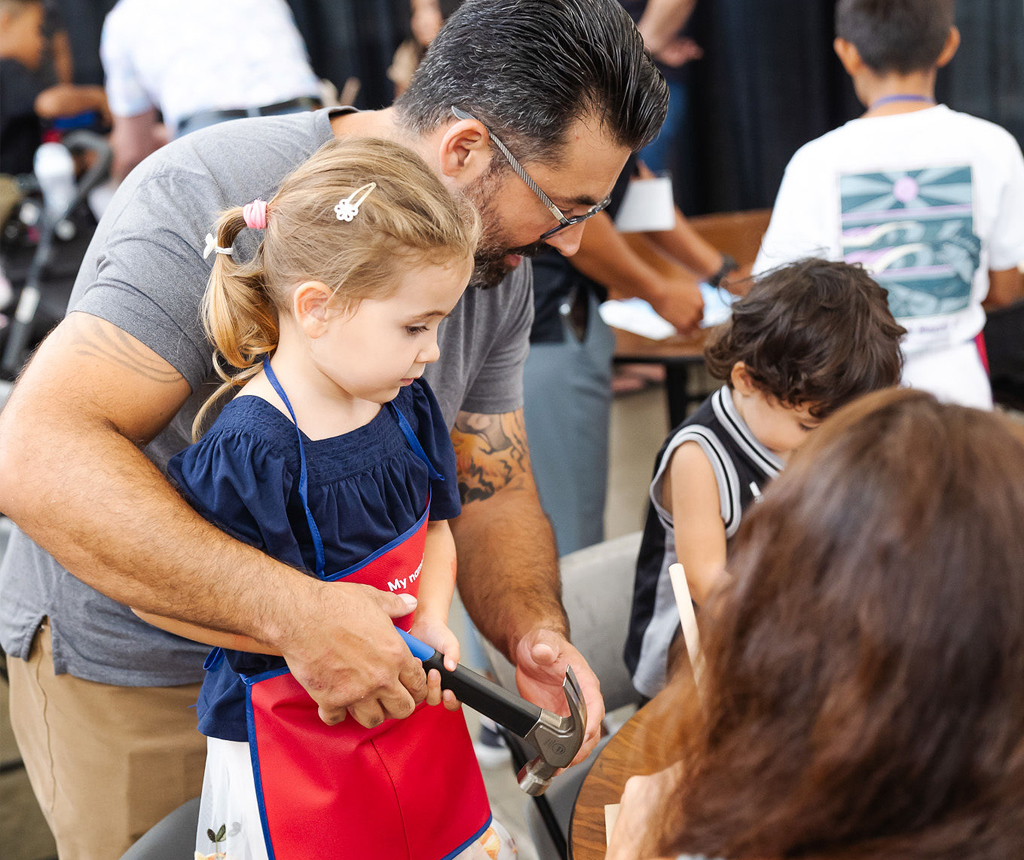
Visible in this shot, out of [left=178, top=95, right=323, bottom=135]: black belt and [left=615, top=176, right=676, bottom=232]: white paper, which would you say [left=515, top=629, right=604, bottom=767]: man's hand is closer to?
[left=615, top=176, right=676, bottom=232]: white paper

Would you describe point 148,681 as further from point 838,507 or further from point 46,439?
point 838,507

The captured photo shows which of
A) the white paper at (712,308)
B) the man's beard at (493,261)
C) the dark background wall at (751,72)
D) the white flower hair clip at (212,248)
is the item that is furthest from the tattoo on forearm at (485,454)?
the dark background wall at (751,72)

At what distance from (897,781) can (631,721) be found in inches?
27.6

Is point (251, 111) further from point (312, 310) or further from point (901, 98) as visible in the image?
point (312, 310)

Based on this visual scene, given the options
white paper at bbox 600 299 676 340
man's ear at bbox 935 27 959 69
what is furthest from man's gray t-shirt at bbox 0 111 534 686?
white paper at bbox 600 299 676 340

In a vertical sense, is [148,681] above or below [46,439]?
below

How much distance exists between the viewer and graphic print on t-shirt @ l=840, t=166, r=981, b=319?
2.27 metres

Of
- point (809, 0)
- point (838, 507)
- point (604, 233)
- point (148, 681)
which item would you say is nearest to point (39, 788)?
point (148, 681)

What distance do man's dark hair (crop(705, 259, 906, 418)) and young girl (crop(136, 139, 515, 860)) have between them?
2.19 feet

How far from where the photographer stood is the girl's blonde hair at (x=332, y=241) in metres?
1.01

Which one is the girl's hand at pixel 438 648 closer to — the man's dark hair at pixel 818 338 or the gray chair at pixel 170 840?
the gray chair at pixel 170 840

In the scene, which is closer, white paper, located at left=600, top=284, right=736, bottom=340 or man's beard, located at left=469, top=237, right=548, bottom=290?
man's beard, located at left=469, top=237, right=548, bottom=290

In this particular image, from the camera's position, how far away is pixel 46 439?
1.00 metres

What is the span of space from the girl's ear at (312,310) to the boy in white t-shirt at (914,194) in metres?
1.51
